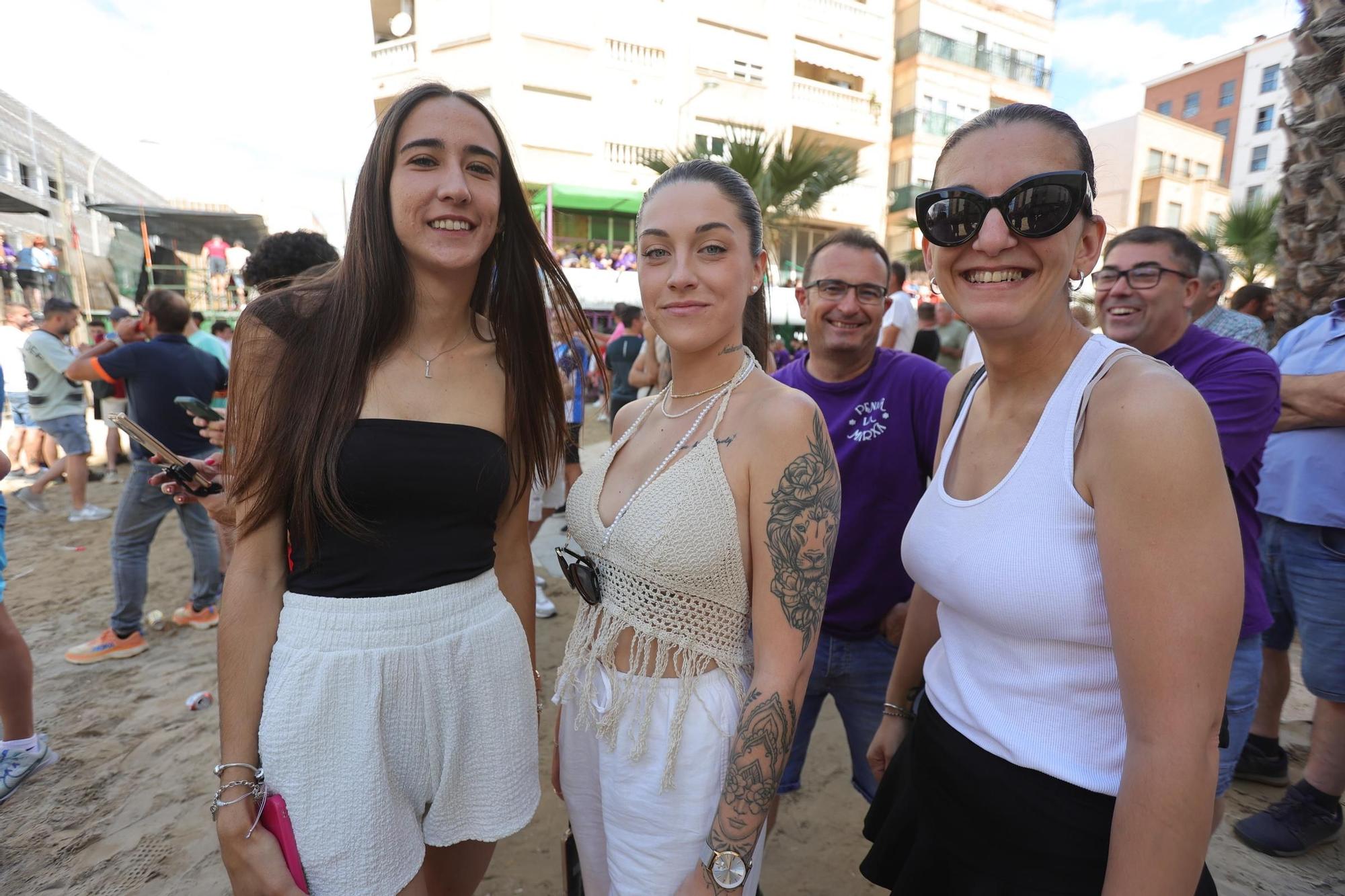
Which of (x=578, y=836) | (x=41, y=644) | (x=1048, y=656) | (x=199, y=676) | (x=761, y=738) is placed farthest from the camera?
(x=41, y=644)

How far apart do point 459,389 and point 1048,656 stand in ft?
4.87

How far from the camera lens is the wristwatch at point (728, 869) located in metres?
1.36

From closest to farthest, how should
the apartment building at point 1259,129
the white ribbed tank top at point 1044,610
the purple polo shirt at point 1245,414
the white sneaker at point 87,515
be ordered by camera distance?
the white ribbed tank top at point 1044,610 < the purple polo shirt at point 1245,414 < the white sneaker at point 87,515 < the apartment building at point 1259,129

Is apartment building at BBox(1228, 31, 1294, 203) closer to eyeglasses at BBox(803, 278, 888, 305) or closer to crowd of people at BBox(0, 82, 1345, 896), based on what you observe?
eyeglasses at BBox(803, 278, 888, 305)

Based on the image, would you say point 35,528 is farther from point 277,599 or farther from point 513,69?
point 513,69

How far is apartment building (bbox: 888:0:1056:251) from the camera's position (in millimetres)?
25359

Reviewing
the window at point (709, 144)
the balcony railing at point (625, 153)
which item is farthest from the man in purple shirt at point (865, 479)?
the balcony railing at point (625, 153)

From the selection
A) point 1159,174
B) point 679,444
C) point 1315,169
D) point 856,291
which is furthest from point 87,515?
point 1159,174

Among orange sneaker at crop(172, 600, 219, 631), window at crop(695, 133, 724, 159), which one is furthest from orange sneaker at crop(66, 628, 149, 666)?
window at crop(695, 133, 724, 159)

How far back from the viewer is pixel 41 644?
15.4ft

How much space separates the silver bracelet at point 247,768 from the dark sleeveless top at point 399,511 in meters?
0.39

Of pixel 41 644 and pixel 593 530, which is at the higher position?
pixel 593 530

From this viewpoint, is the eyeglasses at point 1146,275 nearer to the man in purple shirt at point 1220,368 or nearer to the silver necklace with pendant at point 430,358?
the man in purple shirt at point 1220,368

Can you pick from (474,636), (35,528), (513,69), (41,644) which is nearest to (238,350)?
(474,636)
